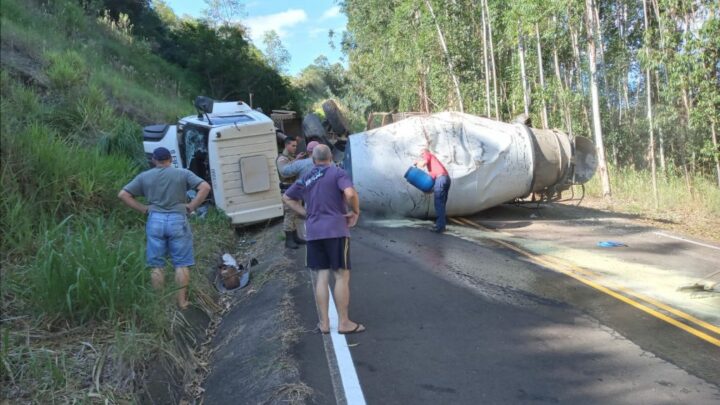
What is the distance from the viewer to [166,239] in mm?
6305

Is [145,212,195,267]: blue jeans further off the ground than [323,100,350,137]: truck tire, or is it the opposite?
[323,100,350,137]: truck tire

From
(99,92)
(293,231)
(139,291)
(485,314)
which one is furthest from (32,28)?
(485,314)

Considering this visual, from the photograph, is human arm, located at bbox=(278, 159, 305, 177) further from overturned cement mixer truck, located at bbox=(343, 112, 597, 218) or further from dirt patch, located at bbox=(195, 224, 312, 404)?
overturned cement mixer truck, located at bbox=(343, 112, 597, 218)

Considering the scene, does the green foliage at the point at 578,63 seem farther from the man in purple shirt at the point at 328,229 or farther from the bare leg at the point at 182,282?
the bare leg at the point at 182,282

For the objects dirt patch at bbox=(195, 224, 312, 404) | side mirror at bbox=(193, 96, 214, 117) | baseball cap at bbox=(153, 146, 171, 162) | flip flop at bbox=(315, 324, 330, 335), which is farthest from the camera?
side mirror at bbox=(193, 96, 214, 117)

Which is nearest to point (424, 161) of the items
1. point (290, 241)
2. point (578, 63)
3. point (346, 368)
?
point (290, 241)

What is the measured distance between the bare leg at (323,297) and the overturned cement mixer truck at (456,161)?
6.17 metres

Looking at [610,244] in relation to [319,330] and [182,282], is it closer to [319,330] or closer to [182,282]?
[319,330]

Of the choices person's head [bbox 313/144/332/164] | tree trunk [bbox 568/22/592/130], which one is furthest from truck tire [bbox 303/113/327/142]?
person's head [bbox 313/144/332/164]

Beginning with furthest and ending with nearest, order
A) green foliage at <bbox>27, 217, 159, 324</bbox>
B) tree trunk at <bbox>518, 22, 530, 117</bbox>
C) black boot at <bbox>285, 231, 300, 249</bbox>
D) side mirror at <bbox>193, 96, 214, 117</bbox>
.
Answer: tree trunk at <bbox>518, 22, 530, 117</bbox>
side mirror at <bbox>193, 96, 214, 117</bbox>
black boot at <bbox>285, 231, 300, 249</bbox>
green foliage at <bbox>27, 217, 159, 324</bbox>

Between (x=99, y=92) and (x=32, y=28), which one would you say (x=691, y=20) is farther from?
(x=32, y=28)

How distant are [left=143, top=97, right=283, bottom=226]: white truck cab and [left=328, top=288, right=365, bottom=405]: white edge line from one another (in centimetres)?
536

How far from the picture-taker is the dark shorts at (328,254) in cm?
550

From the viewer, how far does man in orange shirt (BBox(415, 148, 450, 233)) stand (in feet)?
34.8
